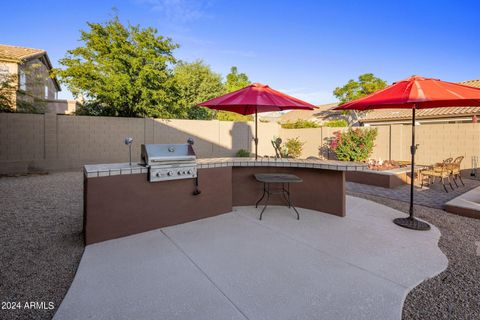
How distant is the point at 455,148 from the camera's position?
28.9 ft

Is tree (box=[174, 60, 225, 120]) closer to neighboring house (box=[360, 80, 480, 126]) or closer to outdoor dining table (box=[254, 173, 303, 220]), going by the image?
neighboring house (box=[360, 80, 480, 126])

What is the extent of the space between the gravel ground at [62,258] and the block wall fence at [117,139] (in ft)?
13.4

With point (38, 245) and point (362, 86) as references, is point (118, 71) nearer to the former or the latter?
point (38, 245)

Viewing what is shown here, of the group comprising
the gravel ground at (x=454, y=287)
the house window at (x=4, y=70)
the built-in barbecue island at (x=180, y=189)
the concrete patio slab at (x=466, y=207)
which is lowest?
the gravel ground at (x=454, y=287)

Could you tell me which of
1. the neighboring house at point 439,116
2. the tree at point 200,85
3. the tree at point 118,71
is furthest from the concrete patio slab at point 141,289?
the tree at point 200,85

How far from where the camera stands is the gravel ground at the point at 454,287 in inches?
78.7

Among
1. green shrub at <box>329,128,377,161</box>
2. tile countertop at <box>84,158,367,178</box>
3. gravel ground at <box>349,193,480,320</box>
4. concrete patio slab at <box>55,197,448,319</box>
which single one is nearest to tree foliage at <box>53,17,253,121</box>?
green shrub at <box>329,128,377,161</box>

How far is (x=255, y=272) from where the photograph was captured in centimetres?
255

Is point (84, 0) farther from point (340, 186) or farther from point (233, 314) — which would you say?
point (233, 314)

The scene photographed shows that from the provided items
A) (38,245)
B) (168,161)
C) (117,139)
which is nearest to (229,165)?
(168,161)

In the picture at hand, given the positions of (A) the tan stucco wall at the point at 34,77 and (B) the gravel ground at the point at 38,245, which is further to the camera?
(A) the tan stucco wall at the point at 34,77

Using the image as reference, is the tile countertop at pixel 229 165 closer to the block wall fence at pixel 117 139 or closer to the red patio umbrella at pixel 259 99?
the red patio umbrella at pixel 259 99

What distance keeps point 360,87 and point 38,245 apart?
2958 centimetres

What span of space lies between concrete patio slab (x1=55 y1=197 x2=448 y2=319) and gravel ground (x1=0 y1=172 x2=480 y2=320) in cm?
13
